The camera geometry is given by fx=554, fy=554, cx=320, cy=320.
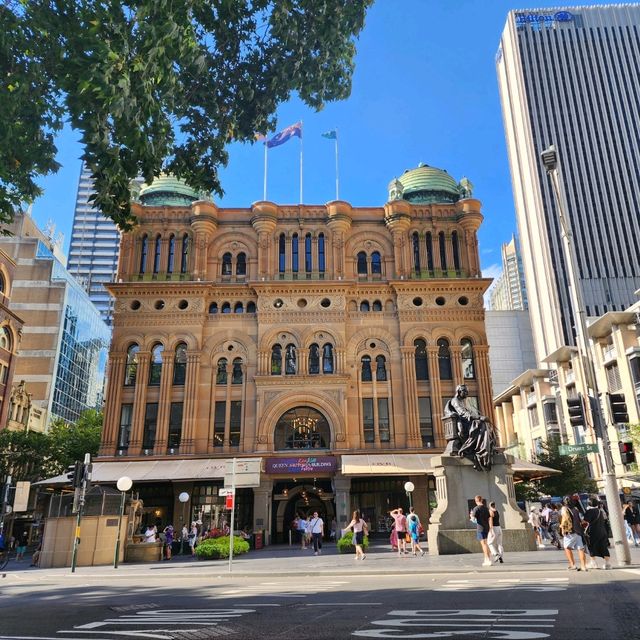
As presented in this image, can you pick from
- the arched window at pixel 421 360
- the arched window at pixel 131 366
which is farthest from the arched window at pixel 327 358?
the arched window at pixel 131 366

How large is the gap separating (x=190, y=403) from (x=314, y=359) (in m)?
8.71

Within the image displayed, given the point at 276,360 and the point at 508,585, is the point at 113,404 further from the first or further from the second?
the point at 508,585

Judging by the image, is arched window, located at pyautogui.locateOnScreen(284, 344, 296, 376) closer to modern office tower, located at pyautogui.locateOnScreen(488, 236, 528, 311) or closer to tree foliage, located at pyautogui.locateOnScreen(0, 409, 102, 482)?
tree foliage, located at pyautogui.locateOnScreen(0, 409, 102, 482)

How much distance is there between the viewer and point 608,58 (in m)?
108

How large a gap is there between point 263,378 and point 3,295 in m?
27.2

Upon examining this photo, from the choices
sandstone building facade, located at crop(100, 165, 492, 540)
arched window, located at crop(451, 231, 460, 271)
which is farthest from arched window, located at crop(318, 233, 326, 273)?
arched window, located at crop(451, 231, 460, 271)

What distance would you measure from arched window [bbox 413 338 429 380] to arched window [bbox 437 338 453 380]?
95 centimetres

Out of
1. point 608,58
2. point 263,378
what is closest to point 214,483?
point 263,378

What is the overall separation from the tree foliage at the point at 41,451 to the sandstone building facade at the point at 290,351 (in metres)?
13.5

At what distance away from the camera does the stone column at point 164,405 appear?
35.6m

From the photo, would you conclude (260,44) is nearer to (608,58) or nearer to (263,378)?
(263,378)

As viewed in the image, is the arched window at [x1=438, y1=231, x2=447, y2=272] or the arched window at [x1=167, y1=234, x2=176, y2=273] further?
the arched window at [x1=438, y1=231, x2=447, y2=272]

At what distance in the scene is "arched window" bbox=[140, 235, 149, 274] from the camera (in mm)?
40275

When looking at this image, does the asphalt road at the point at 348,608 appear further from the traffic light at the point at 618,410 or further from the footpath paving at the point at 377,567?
the traffic light at the point at 618,410
